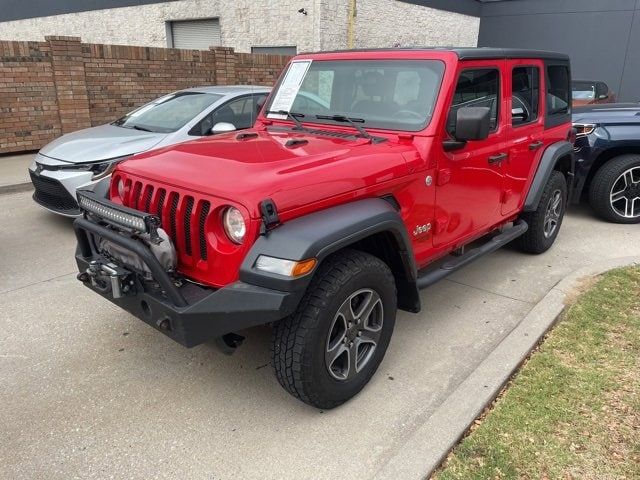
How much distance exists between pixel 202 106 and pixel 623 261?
4.96 meters

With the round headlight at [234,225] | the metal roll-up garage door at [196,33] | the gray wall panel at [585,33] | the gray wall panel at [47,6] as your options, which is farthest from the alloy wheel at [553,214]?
the gray wall panel at [585,33]

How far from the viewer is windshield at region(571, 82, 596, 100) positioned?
40.4ft

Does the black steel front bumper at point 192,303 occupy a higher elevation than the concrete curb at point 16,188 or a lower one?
higher

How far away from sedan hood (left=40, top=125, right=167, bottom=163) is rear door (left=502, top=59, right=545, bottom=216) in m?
3.80

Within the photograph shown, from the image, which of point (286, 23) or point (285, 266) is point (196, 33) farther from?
point (285, 266)

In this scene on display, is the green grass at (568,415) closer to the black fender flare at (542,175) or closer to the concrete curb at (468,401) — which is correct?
the concrete curb at (468,401)

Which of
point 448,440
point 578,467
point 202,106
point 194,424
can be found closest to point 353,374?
point 448,440

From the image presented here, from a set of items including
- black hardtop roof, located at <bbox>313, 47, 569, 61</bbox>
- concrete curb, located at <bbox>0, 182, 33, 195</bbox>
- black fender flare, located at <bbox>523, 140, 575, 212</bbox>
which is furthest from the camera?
concrete curb, located at <bbox>0, 182, 33, 195</bbox>

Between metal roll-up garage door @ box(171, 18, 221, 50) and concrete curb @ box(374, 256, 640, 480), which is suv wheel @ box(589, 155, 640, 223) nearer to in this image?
concrete curb @ box(374, 256, 640, 480)

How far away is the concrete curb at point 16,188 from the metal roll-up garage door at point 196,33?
9944 millimetres

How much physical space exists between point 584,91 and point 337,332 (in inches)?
487

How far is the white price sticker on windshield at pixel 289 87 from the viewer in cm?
385

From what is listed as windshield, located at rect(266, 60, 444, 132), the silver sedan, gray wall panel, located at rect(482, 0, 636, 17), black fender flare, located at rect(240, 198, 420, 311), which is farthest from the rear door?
gray wall panel, located at rect(482, 0, 636, 17)

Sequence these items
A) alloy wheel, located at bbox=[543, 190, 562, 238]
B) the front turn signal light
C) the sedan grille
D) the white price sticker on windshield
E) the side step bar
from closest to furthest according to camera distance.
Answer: the front turn signal light, the side step bar, the white price sticker on windshield, alloy wheel, located at bbox=[543, 190, 562, 238], the sedan grille
